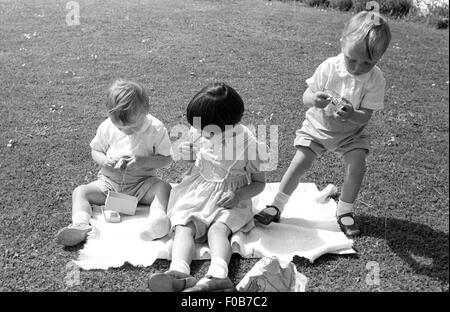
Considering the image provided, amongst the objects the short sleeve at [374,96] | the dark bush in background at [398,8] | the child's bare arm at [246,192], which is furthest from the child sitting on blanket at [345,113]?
the dark bush in background at [398,8]

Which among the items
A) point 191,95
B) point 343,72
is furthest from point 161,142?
point 191,95

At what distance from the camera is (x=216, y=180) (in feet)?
12.6

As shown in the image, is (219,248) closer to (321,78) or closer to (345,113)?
(345,113)

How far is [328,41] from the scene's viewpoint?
8867 mm

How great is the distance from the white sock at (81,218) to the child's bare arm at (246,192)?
92 centimetres

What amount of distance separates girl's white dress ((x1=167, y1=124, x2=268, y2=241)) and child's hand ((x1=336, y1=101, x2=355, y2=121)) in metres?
0.56

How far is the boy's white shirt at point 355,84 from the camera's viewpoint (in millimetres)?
3859

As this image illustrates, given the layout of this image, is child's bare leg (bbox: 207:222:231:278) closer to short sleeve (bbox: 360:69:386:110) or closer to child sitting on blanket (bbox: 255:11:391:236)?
child sitting on blanket (bbox: 255:11:391:236)

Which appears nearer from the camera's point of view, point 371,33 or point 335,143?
point 371,33

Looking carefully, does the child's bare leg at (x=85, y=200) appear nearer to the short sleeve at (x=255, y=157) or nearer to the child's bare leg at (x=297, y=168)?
the short sleeve at (x=255, y=157)

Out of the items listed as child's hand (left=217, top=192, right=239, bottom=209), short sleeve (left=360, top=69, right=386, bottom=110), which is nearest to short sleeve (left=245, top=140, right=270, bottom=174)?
child's hand (left=217, top=192, right=239, bottom=209)

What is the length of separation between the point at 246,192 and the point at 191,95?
2947mm

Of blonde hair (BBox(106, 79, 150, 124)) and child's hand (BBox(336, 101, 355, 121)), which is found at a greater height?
child's hand (BBox(336, 101, 355, 121))

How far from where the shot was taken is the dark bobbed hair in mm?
3543
